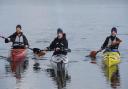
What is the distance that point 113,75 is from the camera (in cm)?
3653

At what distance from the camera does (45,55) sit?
46000 millimetres

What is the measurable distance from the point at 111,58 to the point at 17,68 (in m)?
6.15

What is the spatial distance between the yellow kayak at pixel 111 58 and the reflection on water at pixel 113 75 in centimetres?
31

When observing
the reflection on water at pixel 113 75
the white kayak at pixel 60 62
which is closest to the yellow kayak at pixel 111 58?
the reflection on water at pixel 113 75

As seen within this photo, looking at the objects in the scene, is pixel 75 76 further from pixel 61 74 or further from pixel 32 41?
pixel 32 41

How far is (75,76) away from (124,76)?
2.94 metres

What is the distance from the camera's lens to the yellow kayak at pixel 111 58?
39.4 meters

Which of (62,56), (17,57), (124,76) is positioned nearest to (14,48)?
(17,57)

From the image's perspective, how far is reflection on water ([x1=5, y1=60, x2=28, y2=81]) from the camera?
121 feet

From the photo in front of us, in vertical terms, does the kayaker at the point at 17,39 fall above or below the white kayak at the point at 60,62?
above

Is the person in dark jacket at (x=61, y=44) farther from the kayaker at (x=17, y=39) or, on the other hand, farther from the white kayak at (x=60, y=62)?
the kayaker at (x=17, y=39)

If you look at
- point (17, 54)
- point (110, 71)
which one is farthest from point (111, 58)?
A: point (17, 54)

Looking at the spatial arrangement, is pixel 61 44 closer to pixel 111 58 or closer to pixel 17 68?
pixel 17 68

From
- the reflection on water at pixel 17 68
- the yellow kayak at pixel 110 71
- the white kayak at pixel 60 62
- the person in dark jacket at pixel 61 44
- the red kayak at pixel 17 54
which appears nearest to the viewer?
the yellow kayak at pixel 110 71
